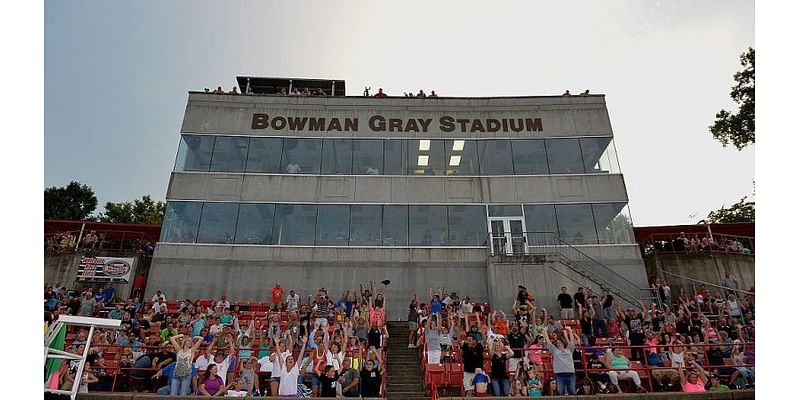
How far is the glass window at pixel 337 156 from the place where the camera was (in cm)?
2386

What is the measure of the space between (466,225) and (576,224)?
5189 mm

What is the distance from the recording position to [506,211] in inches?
894

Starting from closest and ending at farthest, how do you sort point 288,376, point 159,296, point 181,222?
point 288,376, point 159,296, point 181,222

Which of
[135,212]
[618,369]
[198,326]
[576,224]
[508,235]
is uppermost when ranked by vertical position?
[135,212]

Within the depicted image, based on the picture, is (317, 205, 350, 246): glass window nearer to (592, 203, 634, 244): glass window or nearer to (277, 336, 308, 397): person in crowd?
(277, 336, 308, 397): person in crowd

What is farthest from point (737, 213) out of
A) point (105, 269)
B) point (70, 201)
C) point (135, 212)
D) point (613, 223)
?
point (70, 201)

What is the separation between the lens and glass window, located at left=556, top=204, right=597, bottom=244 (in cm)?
2202

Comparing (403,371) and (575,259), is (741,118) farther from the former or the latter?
(403,371)

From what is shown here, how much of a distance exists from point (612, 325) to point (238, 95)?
21086 millimetres

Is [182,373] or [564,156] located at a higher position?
[564,156]

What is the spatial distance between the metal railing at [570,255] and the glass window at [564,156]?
12.4 feet

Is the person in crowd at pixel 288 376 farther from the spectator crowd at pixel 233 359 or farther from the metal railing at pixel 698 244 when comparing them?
the metal railing at pixel 698 244

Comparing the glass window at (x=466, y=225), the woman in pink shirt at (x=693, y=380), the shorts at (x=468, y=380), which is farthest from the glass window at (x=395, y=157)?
the woman in pink shirt at (x=693, y=380)

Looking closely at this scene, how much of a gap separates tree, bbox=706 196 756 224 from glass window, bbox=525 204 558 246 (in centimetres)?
2098
